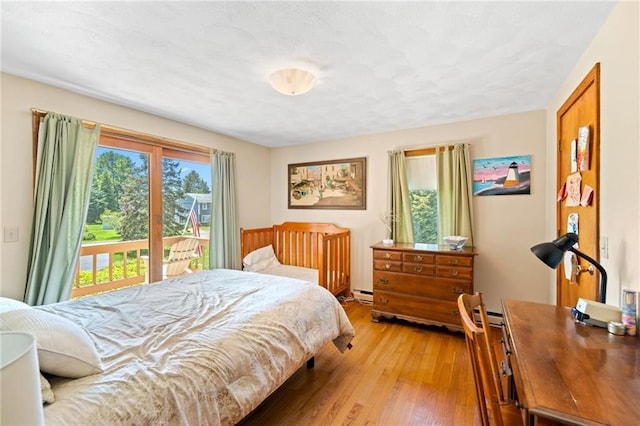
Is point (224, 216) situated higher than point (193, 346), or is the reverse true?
point (224, 216)

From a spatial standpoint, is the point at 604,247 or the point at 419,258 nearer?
the point at 604,247

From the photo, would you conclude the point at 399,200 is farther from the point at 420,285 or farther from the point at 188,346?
the point at 188,346

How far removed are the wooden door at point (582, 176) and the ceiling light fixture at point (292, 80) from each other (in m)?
1.75

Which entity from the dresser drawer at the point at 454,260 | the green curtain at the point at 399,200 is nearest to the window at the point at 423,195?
the green curtain at the point at 399,200

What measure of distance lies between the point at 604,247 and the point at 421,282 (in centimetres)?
164

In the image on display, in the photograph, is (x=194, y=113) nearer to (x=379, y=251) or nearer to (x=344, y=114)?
(x=344, y=114)

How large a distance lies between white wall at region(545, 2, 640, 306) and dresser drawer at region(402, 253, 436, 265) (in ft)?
4.78

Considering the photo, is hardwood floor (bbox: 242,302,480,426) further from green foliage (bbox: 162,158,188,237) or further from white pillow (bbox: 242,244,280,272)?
green foliage (bbox: 162,158,188,237)

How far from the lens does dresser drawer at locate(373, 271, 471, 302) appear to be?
9.28 ft

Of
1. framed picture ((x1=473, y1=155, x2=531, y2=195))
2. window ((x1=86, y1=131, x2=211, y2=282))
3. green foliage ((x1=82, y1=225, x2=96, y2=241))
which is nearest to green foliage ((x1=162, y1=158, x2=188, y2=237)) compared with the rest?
window ((x1=86, y1=131, x2=211, y2=282))

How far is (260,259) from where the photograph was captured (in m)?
3.99

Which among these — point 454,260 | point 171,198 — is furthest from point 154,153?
point 454,260

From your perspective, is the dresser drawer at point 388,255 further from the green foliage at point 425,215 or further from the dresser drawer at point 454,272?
the green foliage at point 425,215

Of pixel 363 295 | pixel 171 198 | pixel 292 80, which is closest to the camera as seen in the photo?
pixel 292 80
